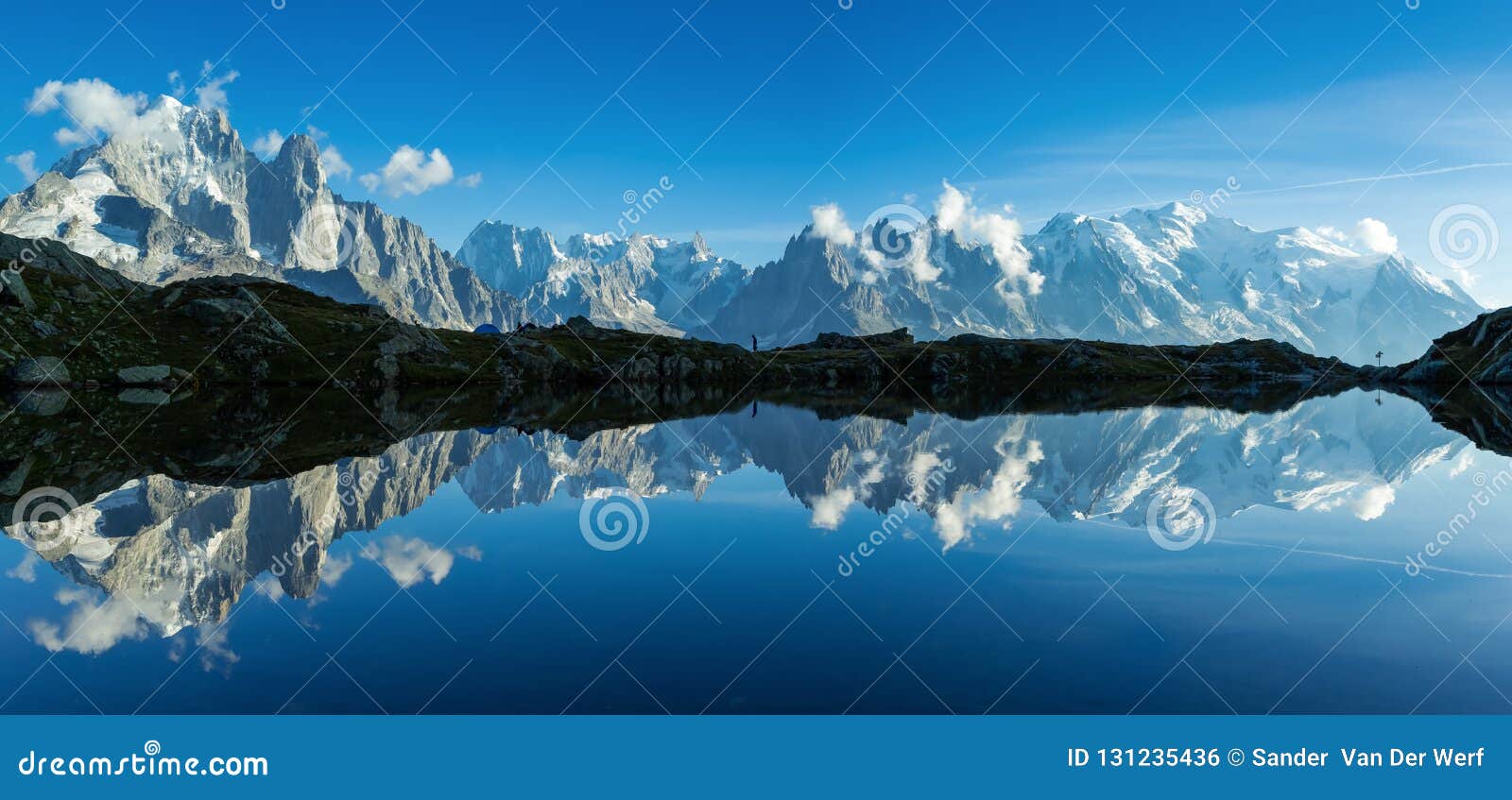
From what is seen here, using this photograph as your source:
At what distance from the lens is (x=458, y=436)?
60.0 meters

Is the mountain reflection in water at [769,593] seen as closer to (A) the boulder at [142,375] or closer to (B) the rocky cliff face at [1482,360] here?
(A) the boulder at [142,375]

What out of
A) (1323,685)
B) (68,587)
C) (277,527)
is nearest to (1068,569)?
(1323,685)

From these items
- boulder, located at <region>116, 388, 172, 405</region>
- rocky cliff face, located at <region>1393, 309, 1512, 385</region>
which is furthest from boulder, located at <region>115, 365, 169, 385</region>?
rocky cliff face, located at <region>1393, 309, 1512, 385</region>

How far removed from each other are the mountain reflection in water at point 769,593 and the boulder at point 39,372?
280ft

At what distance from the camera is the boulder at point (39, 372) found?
9538 cm

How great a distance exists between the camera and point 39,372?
96.1 metres

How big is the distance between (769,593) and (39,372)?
11861cm

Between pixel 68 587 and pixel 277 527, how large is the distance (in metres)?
5.69

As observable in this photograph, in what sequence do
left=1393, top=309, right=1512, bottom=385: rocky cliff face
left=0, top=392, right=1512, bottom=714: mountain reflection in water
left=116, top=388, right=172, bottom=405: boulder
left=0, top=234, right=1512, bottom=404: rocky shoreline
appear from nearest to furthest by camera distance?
1. left=0, top=392, right=1512, bottom=714: mountain reflection in water
2. left=116, top=388, right=172, bottom=405: boulder
3. left=0, top=234, right=1512, bottom=404: rocky shoreline
4. left=1393, top=309, right=1512, bottom=385: rocky cliff face

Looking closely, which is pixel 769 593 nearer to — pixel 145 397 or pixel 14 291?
pixel 145 397

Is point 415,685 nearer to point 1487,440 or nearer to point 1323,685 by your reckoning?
point 1323,685

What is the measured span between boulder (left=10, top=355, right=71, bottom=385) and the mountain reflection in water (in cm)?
8525

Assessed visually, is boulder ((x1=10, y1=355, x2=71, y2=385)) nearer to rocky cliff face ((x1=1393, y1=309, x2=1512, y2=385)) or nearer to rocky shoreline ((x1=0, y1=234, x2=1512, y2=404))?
rocky shoreline ((x1=0, y1=234, x2=1512, y2=404))

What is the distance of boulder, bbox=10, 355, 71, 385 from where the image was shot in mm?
95375
